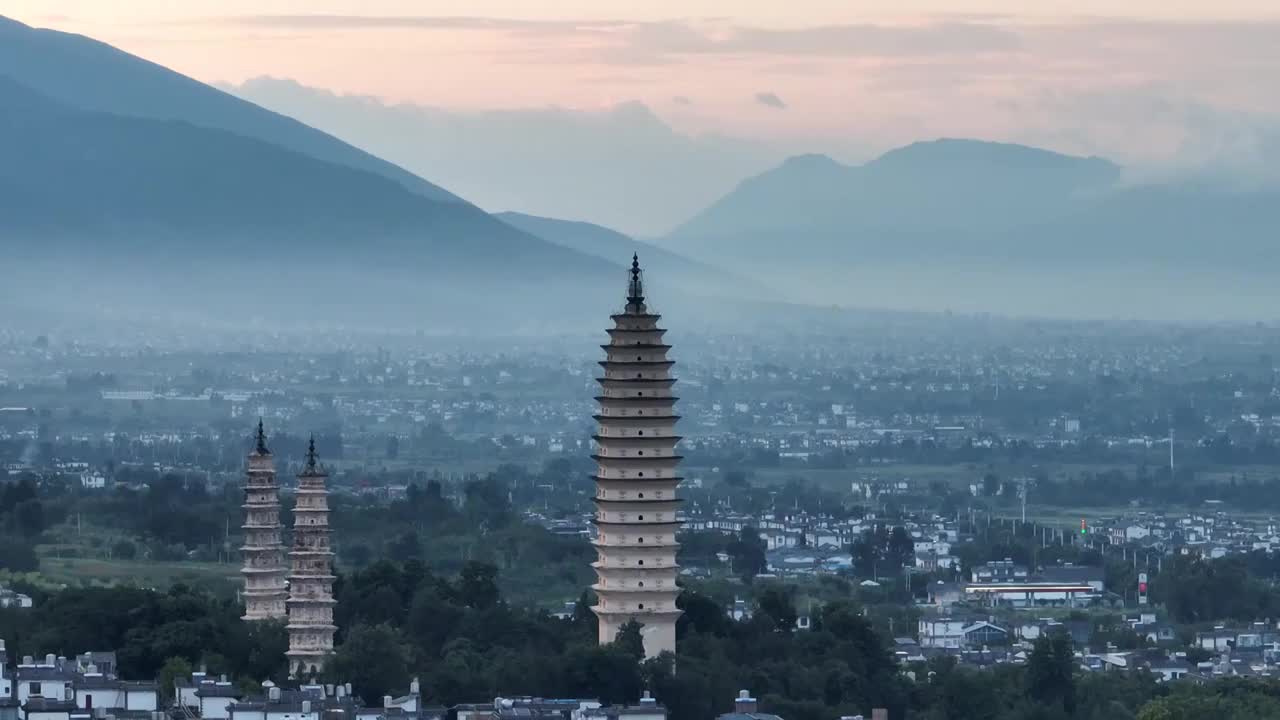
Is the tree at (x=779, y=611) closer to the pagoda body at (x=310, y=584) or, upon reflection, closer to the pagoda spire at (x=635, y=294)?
the pagoda spire at (x=635, y=294)

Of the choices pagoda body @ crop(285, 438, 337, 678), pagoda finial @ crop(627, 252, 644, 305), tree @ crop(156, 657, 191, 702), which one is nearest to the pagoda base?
pagoda body @ crop(285, 438, 337, 678)

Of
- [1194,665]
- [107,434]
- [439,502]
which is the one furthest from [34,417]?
[1194,665]

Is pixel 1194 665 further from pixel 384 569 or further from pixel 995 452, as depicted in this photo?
pixel 995 452

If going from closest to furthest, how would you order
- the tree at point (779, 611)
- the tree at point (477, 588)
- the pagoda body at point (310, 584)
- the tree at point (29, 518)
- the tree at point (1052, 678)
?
the pagoda body at point (310, 584) → the tree at point (1052, 678) → the tree at point (779, 611) → the tree at point (477, 588) → the tree at point (29, 518)

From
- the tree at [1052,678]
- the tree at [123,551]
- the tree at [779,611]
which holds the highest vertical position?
the tree at [123,551]

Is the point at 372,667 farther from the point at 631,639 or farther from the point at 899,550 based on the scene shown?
the point at 899,550

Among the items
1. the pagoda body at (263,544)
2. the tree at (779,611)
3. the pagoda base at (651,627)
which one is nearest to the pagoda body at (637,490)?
the pagoda base at (651,627)
